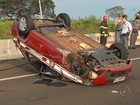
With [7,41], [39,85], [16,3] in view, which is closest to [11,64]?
[7,41]

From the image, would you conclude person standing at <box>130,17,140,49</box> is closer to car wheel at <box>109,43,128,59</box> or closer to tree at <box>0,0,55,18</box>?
car wheel at <box>109,43,128,59</box>

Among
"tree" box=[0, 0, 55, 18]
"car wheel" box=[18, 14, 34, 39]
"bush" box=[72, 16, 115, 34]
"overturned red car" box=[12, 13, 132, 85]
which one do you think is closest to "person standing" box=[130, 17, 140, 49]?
"bush" box=[72, 16, 115, 34]

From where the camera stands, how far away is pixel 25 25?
409 inches

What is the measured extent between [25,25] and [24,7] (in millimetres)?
65942

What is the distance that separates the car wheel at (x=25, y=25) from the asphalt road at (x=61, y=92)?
1.16 m

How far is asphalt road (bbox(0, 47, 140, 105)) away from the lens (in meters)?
7.69

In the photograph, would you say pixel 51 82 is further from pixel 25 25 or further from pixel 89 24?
pixel 89 24

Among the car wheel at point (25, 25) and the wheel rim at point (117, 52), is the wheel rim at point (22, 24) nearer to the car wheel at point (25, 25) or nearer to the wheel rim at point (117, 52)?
the car wheel at point (25, 25)

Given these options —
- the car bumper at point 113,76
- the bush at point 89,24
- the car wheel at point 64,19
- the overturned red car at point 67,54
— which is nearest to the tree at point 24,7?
the bush at point 89,24

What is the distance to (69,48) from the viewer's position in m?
9.52

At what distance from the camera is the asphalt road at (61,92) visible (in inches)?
303

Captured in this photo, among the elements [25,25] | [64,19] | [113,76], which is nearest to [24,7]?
[64,19]

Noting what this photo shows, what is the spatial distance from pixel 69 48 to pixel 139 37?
41.4 ft

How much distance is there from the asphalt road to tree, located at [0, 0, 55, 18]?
56.9 meters
